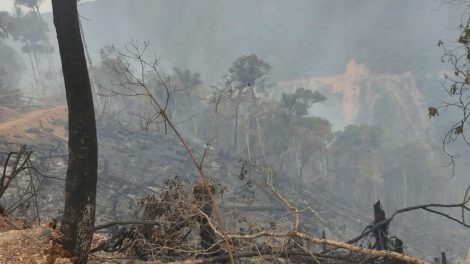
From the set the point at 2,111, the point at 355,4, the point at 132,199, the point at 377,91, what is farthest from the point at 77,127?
the point at 355,4

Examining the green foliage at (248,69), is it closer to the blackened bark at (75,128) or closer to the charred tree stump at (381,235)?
the charred tree stump at (381,235)

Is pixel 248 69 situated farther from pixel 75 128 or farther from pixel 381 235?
pixel 75 128

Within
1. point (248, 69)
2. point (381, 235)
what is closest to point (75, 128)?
point (381, 235)

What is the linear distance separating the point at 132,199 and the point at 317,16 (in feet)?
268

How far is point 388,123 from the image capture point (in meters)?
62.4

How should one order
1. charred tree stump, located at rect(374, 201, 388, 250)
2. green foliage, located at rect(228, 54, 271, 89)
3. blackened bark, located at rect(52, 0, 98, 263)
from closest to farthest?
blackened bark, located at rect(52, 0, 98, 263) < charred tree stump, located at rect(374, 201, 388, 250) < green foliage, located at rect(228, 54, 271, 89)

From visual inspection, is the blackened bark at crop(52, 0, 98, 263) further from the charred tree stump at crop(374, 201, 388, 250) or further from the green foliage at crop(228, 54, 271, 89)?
the green foliage at crop(228, 54, 271, 89)

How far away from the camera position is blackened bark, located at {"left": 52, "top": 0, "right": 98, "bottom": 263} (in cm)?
430

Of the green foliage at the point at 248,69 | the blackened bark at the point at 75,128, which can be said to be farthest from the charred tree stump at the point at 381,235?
the green foliage at the point at 248,69

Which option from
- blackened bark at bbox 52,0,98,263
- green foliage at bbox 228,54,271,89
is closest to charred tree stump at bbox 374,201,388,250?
blackened bark at bbox 52,0,98,263

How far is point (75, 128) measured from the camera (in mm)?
4328

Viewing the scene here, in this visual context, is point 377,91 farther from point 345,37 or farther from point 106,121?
point 106,121

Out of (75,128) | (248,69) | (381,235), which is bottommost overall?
(381,235)

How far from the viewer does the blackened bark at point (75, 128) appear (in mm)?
4297
